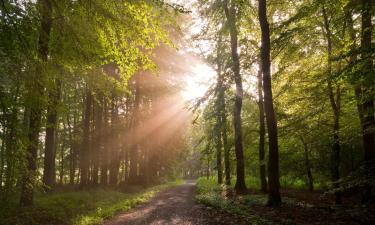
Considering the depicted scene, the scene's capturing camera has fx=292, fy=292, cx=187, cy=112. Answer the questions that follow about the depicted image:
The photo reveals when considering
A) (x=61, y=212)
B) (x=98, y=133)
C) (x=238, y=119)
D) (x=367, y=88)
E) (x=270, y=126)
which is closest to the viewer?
(x=367, y=88)

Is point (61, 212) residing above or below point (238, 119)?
below

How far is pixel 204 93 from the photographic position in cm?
1612

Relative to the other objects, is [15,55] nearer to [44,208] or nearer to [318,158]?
[44,208]

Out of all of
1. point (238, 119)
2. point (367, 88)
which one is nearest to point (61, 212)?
point (238, 119)

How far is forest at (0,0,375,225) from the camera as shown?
718cm

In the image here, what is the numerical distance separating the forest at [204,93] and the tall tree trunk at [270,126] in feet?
0.15

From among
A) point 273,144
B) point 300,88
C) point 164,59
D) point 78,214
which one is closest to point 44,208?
point 78,214

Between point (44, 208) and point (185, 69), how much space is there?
18441mm

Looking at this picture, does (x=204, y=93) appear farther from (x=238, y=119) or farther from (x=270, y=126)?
(x=270, y=126)

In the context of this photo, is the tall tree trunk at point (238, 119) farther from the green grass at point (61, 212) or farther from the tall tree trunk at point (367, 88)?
the tall tree trunk at point (367, 88)

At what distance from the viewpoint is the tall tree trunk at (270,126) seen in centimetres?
1150

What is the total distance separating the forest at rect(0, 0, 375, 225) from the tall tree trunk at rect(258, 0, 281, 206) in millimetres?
46

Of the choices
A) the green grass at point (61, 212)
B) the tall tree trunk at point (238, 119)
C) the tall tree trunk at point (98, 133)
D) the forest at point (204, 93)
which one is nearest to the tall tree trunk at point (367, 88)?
the forest at point (204, 93)

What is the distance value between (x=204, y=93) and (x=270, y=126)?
5264mm
